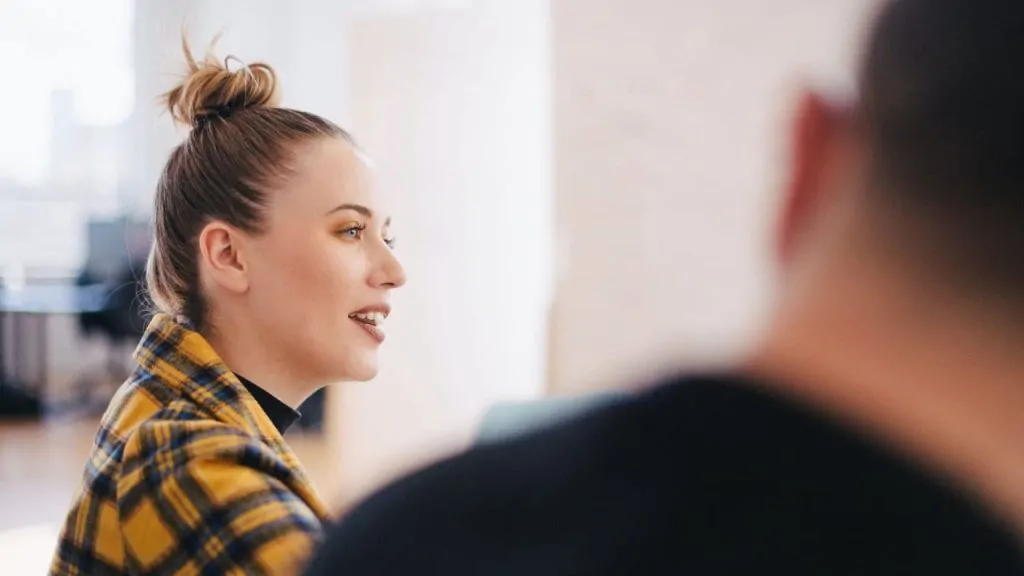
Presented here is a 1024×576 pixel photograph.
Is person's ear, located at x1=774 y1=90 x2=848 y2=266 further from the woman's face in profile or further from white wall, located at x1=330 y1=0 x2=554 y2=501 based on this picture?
white wall, located at x1=330 y1=0 x2=554 y2=501

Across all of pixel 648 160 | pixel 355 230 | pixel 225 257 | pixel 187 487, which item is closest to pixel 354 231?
pixel 355 230

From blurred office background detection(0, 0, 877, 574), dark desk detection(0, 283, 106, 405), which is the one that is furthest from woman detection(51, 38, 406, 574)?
dark desk detection(0, 283, 106, 405)

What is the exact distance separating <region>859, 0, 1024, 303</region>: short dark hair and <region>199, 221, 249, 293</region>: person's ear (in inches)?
31.4

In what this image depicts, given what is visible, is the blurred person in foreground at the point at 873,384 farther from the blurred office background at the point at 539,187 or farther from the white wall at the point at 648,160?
the white wall at the point at 648,160

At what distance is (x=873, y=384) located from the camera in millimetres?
299

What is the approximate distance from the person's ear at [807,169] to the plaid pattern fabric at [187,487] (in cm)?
48

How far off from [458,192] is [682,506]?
9.75 ft

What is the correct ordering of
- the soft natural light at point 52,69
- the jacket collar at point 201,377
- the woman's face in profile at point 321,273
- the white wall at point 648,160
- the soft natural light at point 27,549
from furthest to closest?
the soft natural light at point 52,69 → the soft natural light at point 27,549 → the white wall at point 648,160 → the woman's face in profile at point 321,273 → the jacket collar at point 201,377

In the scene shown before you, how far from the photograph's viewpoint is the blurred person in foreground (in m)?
0.28

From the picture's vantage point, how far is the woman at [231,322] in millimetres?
805

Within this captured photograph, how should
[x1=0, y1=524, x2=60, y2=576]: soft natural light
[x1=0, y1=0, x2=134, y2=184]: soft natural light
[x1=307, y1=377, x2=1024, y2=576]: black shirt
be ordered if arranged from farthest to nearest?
[x1=0, y1=0, x2=134, y2=184]: soft natural light → [x1=0, y1=524, x2=60, y2=576]: soft natural light → [x1=307, y1=377, x2=1024, y2=576]: black shirt

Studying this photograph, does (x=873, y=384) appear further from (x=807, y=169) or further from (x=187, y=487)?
(x=187, y=487)

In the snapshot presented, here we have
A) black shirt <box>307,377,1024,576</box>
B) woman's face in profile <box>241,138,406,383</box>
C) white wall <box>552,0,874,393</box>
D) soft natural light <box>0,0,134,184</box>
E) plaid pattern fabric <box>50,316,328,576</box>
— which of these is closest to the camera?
black shirt <box>307,377,1024,576</box>

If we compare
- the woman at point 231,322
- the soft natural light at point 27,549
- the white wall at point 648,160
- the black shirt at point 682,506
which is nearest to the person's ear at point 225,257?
the woman at point 231,322
